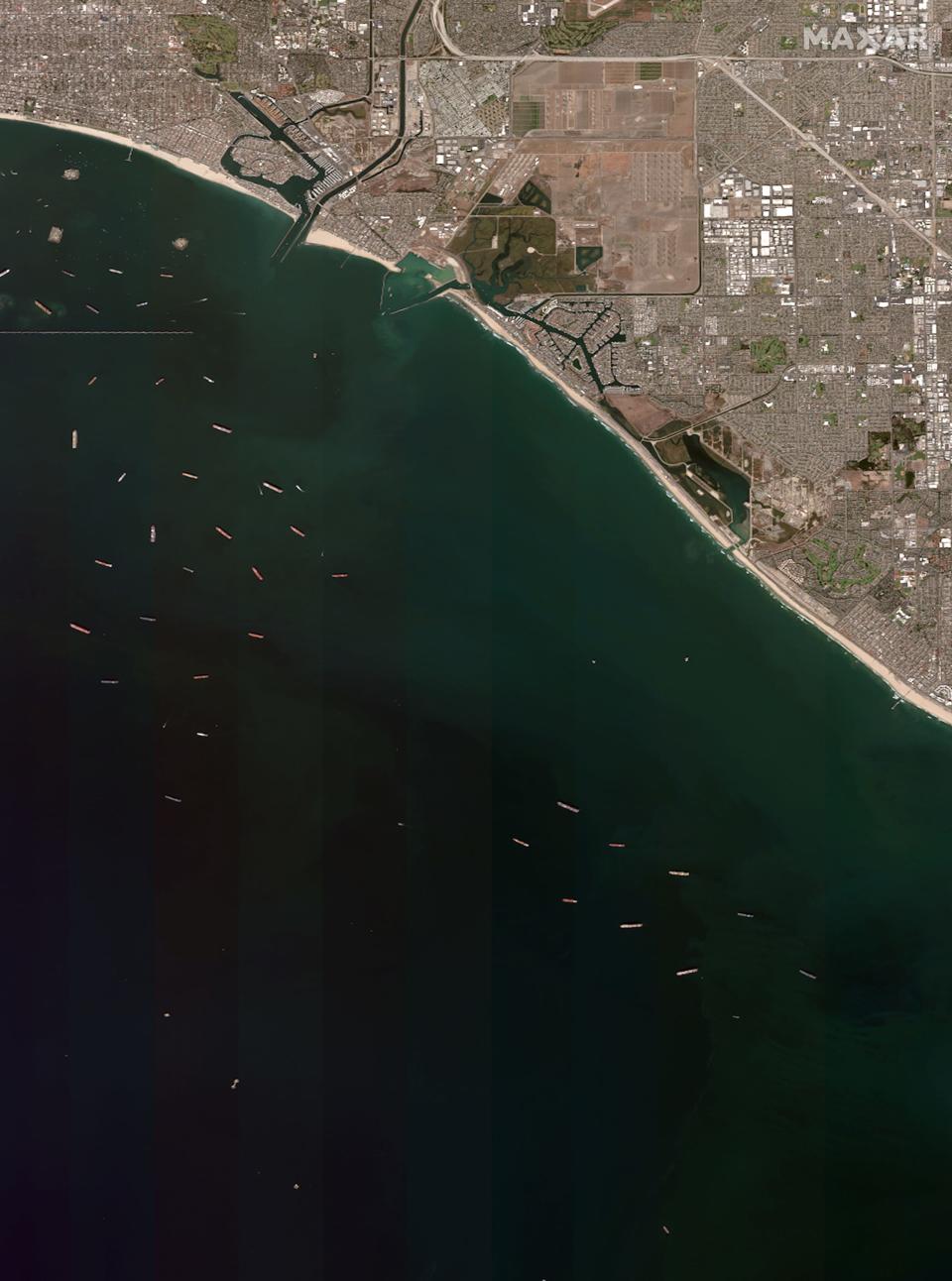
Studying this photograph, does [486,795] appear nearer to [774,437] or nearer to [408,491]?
[408,491]

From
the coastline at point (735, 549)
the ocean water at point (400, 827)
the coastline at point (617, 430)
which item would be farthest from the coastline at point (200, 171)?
the coastline at point (735, 549)

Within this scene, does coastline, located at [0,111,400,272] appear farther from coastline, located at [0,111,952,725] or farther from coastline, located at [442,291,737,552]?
coastline, located at [442,291,737,552]

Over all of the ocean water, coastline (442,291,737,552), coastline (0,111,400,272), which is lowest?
the ocean water

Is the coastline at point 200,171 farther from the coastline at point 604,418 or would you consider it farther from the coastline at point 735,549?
the coastline at point 735,549

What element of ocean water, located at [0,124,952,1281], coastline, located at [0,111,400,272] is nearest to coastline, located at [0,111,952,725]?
coastline, located at [0,111,400,272]

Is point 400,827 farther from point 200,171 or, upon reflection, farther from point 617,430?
point 200,171

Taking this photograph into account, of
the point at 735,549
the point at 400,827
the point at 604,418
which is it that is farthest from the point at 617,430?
the point at 400,827

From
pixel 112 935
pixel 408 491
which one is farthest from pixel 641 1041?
pixel 408 491
